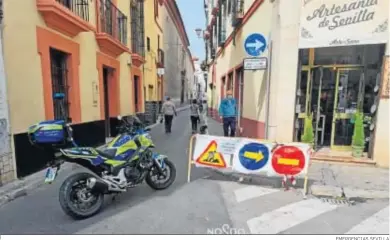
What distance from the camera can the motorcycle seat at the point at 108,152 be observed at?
3.79 meters

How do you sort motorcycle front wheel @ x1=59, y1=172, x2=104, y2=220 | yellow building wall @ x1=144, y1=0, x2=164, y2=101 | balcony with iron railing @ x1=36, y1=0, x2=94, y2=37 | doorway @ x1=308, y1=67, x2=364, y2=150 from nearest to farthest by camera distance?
motorcycle front wheel @ x1=59, y1=172, x2=104, y2=220, balcony with iron railing @ x1=36, y1=0, x2=94, y2=37, doorway @ x1=308, y1=67, x2=364, y2=150, yellow building wall @ x1=144, y1=0, x2=164, y2=101

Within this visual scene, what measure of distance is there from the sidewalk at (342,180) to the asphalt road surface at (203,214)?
0.80ft

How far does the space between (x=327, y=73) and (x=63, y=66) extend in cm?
674

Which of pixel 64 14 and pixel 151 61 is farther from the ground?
pixel 151 61

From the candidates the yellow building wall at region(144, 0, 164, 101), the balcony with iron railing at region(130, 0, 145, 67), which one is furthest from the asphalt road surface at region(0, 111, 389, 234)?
the yellow building wall at region(144, 0, 164, 101)

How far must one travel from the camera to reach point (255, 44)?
6137 mm

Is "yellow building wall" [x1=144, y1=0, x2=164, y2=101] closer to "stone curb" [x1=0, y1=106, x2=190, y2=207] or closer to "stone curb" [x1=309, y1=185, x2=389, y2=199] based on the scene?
"stone curb" [x1=0, y1=106, x2=190, y2=207]

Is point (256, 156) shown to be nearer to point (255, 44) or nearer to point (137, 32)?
point (255, 44)

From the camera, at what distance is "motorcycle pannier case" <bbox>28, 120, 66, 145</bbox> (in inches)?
133

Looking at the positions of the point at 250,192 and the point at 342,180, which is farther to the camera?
the point at 342,180

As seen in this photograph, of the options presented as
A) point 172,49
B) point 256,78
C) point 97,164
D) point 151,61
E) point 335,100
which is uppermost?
point 172,49

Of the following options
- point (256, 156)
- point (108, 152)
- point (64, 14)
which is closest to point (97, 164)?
point (108, 152)

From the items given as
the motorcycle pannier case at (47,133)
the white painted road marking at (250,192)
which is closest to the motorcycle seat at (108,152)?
the motorcycle pannier case at (47,133)
